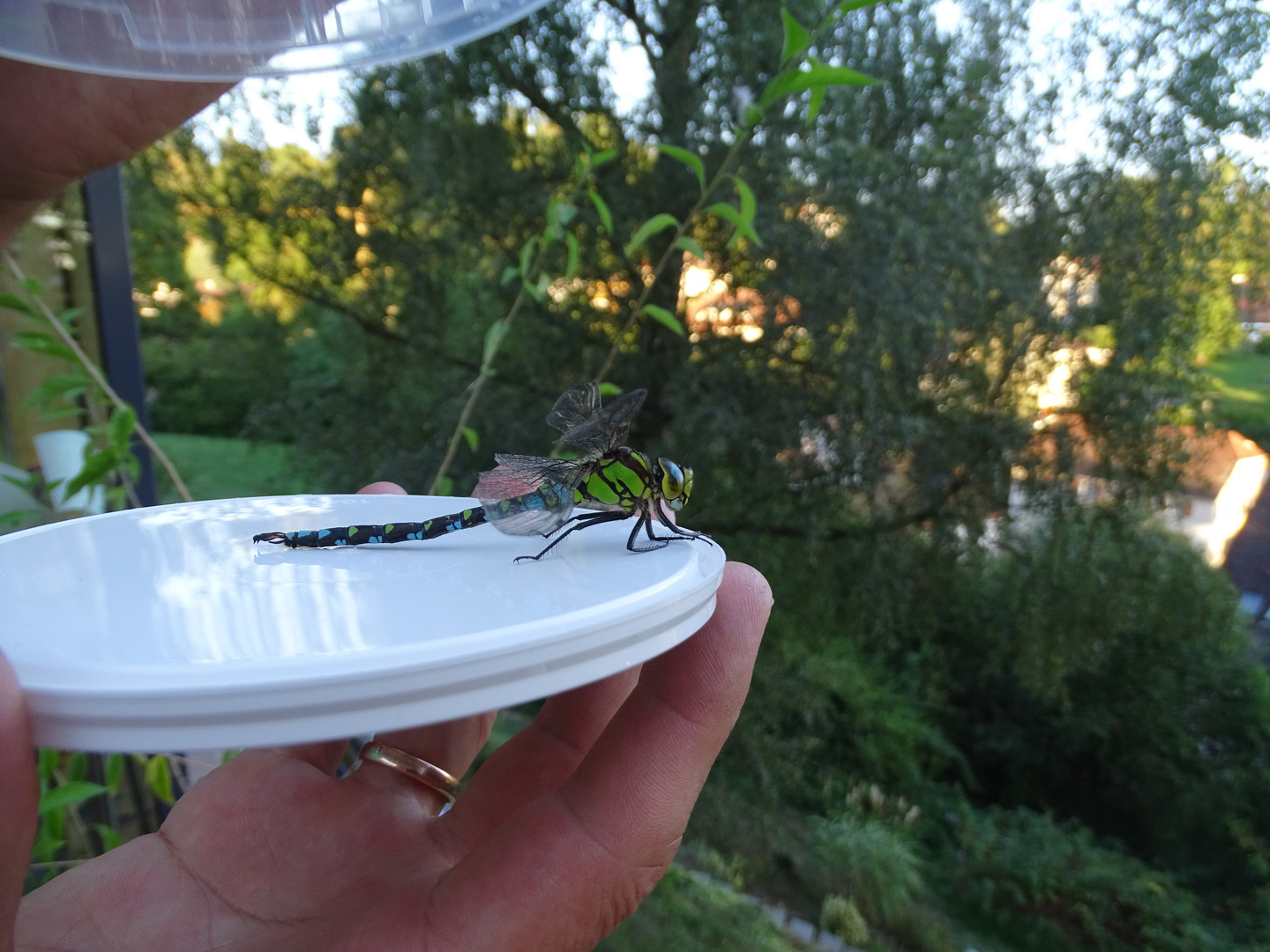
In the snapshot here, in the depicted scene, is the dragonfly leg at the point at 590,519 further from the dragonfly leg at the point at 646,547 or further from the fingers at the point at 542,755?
the fingers at the point at 542,755

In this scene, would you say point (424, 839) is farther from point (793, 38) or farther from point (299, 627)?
point (793, 38)

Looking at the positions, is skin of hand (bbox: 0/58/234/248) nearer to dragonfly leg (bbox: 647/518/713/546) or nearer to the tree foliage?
dragonfly leg (bbox: 647/518/713/546)

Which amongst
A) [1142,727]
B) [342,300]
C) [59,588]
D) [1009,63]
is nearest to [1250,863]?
[1142,727]

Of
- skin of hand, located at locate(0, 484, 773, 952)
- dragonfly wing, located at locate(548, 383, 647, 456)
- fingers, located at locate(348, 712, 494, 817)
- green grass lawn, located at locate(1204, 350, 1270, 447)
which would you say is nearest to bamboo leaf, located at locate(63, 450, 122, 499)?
skin of hand, located at locate(0, 484, 773, 952)

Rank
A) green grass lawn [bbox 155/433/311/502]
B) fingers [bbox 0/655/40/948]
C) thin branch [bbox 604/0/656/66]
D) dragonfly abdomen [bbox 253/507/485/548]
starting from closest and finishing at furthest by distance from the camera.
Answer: fingers [bbox 0/655/40/948], dragonfly abdomen [bbox 253/507/485/548], thin branch [bbox 604/0/656/66], green grass lawn [bbox 155/433/311/502]

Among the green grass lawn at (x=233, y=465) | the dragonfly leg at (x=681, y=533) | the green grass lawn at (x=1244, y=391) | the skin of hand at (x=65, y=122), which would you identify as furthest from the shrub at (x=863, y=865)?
the skin of hand at (x=65, y=122)

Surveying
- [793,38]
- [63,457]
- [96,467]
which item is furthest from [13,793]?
[63,457]

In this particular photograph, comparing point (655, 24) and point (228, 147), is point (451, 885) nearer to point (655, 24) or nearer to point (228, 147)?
point (655, 24)
